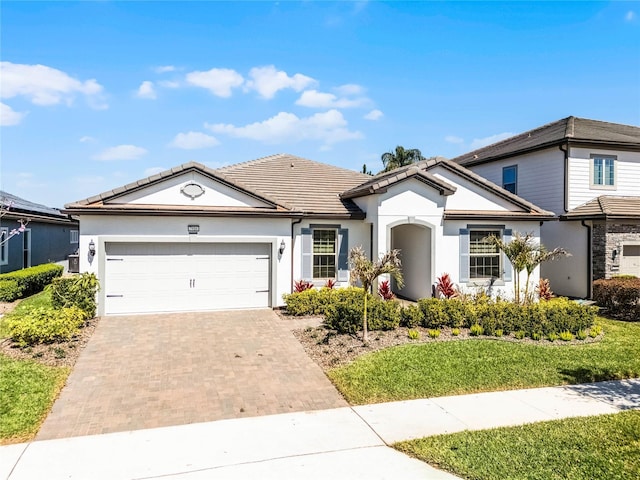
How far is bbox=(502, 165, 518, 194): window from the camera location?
19734 millimetres

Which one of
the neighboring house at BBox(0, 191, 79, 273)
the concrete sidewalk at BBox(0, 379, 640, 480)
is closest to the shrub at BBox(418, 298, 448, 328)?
the concrete sidewalk at BBox(0, 379, 640, 480)

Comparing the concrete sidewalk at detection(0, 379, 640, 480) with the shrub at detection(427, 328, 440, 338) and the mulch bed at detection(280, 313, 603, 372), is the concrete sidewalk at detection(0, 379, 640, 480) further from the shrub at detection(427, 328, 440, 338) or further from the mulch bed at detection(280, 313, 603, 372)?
the shrub at detection(427, 328, 440, 338)

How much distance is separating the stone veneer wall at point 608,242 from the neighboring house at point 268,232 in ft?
7.22

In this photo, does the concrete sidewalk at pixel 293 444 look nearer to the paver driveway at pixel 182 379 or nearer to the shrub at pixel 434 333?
the paver driveway at pixel 182 379

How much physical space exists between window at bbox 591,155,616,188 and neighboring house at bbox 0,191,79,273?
21.1m

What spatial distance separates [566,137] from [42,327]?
1817 centimetres

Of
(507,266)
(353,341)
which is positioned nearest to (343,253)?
(353,341)

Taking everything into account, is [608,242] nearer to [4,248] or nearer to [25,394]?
[25,394]

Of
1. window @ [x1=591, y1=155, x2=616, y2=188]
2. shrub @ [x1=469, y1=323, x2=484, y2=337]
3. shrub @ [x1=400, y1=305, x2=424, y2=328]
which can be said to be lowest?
shrub @ [x1=469, y1=323, x2=484, y2=337]

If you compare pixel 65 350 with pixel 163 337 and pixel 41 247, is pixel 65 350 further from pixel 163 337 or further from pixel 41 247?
pixel 41 247

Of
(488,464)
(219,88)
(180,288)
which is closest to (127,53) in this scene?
(219,88)

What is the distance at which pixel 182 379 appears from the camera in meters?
7.91

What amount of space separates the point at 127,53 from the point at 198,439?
11956mm

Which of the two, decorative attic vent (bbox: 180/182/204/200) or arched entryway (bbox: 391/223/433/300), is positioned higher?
decorative attic vent (bbox: 180/182/204/200)
